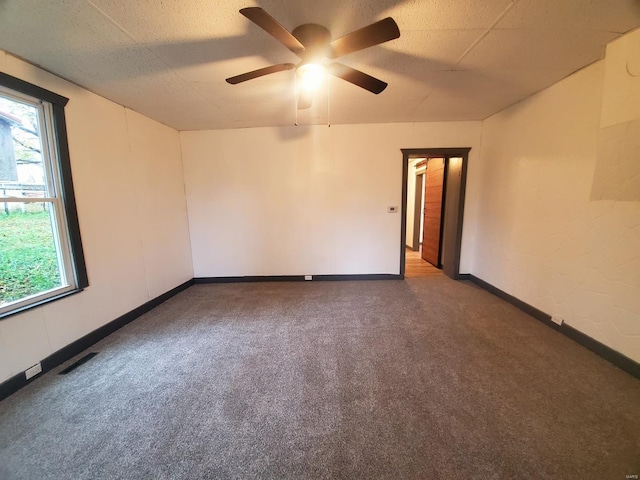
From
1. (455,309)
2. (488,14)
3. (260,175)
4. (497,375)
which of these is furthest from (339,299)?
(488,14)

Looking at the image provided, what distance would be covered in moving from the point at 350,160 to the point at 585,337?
10.9 feet

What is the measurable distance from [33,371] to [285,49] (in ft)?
10.5

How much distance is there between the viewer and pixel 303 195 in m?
3.82

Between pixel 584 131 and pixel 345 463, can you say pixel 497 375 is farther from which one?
pixel 584 131

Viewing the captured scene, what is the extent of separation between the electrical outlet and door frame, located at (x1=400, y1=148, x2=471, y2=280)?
A: 4204 millimetres

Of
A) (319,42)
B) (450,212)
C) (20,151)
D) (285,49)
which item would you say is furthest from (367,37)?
(450,212)

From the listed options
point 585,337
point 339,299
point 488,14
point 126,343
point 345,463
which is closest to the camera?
point 345,463

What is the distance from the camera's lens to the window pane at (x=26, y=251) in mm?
1761

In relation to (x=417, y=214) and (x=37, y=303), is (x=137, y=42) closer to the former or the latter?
(x=37, y=303)

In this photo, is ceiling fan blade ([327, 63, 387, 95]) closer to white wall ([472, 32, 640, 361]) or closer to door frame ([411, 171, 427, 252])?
Result: white wall ([472, 32, 640, 361])

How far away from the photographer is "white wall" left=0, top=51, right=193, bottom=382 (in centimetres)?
187

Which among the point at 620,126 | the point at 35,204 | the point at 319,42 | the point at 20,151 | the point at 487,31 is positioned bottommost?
the point at 35,204

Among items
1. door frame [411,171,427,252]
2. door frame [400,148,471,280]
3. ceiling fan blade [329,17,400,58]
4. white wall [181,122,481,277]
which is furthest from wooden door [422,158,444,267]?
ceiling fan blade [329,17,400,58]

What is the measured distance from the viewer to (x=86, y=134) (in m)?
2.31
